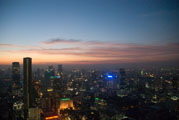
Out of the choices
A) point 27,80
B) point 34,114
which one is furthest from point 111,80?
point 34,114

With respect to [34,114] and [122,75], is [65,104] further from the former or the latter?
[122,75]

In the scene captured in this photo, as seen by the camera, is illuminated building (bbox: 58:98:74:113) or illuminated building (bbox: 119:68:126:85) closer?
illuminated building (bbox: 58:98:74:113)

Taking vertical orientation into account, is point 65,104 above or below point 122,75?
below

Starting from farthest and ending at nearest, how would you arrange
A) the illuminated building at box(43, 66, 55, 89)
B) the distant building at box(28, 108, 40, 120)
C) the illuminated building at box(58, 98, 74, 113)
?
the illuminated building at box(43, 66, 55, 89) < the illuminated building at box(58, 98, 74, 113) < the distant building at box(28, 108, 40, 120)

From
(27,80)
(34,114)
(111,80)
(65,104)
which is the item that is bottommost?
(65,104)

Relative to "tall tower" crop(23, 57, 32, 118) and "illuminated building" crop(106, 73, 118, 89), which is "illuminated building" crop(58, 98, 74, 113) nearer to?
"tall tower" crop(23, 57, 32, 118)

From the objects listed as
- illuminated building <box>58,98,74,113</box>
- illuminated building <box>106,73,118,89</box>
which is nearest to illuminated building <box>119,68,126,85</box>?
illuminated building <box>106,73,118,89</box>

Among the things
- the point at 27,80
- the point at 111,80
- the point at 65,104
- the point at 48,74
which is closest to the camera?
the point at 65,104

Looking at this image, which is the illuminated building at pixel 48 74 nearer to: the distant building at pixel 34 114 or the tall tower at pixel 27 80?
the tall tower at pixel 27 80

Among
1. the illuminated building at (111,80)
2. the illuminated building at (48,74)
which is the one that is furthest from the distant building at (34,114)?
the illuminated building at (48,74)

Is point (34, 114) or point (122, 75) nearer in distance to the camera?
point (34, 114)

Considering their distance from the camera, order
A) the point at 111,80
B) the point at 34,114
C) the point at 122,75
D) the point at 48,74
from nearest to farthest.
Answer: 1. the point at 34,114
2. the point at 122,75
3. the point at 111,80
4. the point at 48,74
